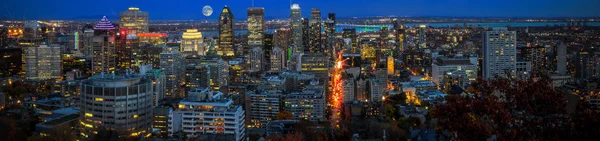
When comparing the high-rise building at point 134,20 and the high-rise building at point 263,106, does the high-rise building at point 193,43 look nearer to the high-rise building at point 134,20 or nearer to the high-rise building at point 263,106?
the high-rise building at point 134,20

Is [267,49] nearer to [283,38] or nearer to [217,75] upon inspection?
[283,38]

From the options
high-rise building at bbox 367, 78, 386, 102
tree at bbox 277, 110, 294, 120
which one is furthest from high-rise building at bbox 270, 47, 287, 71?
tree at bbox 277, 110, 294, 120

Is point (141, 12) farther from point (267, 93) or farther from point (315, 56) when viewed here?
point (267, 93)

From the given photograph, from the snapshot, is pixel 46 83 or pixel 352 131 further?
pixel 46 83

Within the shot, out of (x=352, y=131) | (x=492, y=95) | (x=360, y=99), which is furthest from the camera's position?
(x=360, y=99)

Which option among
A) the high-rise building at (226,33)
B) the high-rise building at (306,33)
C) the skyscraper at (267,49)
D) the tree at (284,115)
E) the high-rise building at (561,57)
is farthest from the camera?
the high-rise building at (306,33)

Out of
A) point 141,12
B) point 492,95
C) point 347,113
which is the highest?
point 141,12

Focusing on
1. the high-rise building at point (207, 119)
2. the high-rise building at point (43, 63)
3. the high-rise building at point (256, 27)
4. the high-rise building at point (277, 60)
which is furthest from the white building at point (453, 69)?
the high-rise building at point (43, 63)

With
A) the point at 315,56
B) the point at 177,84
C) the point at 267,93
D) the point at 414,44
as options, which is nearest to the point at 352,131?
the point at 267,93
